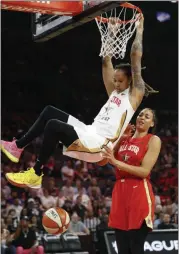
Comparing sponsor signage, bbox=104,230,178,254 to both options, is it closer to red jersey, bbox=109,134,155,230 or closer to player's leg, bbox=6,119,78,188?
red jersey, bbox=109,134,155,230

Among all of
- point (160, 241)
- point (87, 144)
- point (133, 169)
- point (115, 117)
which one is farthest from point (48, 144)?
point (160, 241)

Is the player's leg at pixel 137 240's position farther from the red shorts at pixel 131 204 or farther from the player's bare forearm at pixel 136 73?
the player's bare forearm at pixel 136 73

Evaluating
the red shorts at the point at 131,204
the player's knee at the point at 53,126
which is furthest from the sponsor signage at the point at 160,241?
the player's knee at the point at 53,126

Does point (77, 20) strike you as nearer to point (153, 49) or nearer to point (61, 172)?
point (61, 172)

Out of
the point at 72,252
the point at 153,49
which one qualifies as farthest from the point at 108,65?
the point at 153,49

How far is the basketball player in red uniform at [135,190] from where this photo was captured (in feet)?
19.5

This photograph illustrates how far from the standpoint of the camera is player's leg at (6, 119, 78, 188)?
5.74 meters

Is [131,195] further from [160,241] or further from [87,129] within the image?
[160,241]

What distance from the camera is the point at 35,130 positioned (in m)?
5.89

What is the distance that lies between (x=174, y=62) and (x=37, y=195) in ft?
29.7

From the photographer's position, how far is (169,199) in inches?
576

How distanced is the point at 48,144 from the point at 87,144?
0.39 metres

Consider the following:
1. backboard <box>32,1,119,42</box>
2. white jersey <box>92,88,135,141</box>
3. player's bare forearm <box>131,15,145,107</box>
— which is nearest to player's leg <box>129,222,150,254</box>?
white jersey <box>92,88,135,141</box>

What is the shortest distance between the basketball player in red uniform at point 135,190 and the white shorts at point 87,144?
8.9 inches
